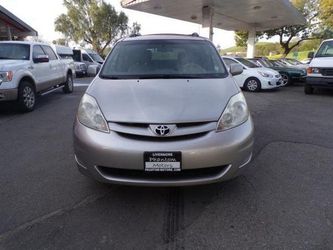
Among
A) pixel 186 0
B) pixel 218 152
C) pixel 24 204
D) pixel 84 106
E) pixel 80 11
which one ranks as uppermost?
pixel 80 11

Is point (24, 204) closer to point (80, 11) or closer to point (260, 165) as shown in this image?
point (260, 165)

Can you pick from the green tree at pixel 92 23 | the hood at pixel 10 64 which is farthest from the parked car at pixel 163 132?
the green tree at pixel 92 23

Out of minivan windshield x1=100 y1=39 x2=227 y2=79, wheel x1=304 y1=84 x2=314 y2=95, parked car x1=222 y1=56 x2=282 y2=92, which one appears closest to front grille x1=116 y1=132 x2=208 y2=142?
minivan windshield x1=100 y1=39 x2=227 y2=79

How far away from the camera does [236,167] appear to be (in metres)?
2.94

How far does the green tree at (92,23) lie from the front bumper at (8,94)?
3716 centimetres

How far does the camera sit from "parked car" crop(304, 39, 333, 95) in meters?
10.3

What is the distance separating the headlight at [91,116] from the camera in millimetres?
2936

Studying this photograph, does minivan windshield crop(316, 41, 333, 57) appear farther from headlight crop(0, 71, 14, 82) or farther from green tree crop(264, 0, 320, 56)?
green tree crop(264, 0, 320, 56)

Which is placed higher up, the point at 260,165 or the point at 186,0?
the point at 186,0

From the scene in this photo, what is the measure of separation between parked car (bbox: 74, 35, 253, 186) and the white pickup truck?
4.58m

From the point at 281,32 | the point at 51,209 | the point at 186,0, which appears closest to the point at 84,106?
the point at 51,209

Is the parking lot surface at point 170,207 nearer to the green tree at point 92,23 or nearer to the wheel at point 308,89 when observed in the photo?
the wheel at point 308,89

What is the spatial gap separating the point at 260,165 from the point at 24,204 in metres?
2.87

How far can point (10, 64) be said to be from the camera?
7.28 meters
